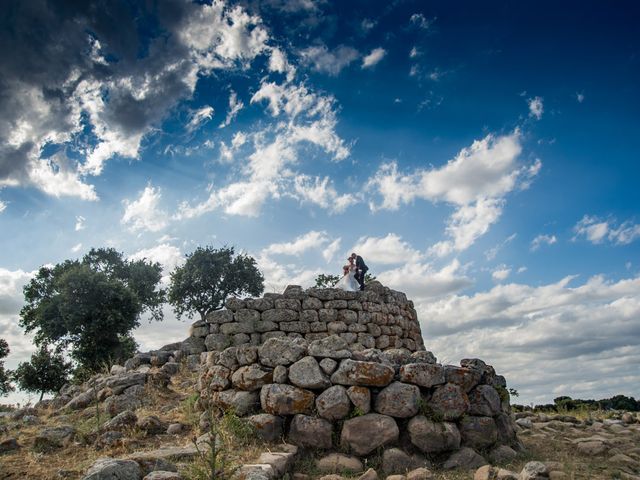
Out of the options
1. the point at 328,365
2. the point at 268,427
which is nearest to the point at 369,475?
the point at 268,427

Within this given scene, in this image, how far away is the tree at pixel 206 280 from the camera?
26.0 m

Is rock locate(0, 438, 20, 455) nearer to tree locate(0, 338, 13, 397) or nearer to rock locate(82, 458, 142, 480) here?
rock locate(82, 458, 142, 480)

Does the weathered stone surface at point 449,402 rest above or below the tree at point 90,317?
below

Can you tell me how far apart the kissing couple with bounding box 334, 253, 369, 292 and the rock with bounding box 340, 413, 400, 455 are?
738 centimetres

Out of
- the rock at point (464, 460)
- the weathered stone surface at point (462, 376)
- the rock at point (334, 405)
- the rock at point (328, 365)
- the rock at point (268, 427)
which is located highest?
the rock at point (328, 365)

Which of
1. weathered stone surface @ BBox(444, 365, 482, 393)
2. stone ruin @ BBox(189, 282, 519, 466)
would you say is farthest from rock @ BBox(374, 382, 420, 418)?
weathered stone surface @ BBox(444, 365, 482, 393)

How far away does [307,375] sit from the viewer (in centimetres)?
716

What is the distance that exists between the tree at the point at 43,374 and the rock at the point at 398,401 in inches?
854

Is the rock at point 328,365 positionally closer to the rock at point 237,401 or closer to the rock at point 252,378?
the rock at point 252,378

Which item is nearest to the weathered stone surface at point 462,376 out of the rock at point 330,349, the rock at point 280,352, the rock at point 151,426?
the rock at point 330,349

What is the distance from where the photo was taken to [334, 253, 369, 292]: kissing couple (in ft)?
47.5

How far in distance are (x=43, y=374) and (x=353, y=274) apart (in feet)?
58.2

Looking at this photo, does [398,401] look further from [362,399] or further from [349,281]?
[349,281]

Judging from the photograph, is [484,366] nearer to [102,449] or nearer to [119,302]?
[102,449]
